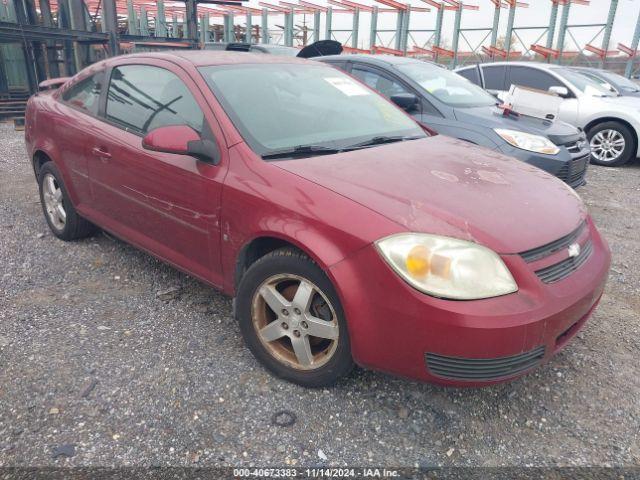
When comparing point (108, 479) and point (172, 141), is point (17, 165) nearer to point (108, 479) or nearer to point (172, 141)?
point (172, 141)

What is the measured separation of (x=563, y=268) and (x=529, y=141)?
3.02 meters

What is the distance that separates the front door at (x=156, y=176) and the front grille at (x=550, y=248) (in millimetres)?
1413

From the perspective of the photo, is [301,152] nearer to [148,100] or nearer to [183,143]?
[183,143]

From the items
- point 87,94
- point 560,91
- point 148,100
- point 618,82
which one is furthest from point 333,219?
point 618,82

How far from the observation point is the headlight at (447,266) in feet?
6.04

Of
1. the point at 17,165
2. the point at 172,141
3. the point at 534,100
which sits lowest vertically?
the point at 17,165

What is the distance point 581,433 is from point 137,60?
3.24 meters

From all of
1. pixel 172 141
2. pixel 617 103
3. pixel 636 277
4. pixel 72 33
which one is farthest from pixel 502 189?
pixel 72 33

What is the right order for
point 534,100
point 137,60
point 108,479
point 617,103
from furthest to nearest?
point 617,103 → point 534,100 → point 137,60 → point 108,479

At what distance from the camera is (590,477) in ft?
6.18

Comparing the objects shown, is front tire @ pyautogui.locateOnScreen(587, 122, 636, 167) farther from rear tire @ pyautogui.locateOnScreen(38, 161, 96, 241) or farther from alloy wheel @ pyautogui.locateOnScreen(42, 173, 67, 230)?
alloy wheel @ pyautogui.locateOnScreen(42, 173, 67, 230)

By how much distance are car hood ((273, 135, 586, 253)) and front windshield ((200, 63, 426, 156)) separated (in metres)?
0.21

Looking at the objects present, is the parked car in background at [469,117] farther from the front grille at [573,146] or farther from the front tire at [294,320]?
the front tire at [294,320]

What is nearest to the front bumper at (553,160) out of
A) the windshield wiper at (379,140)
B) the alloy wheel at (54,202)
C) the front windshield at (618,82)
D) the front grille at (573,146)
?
the front grille at (573,146)
